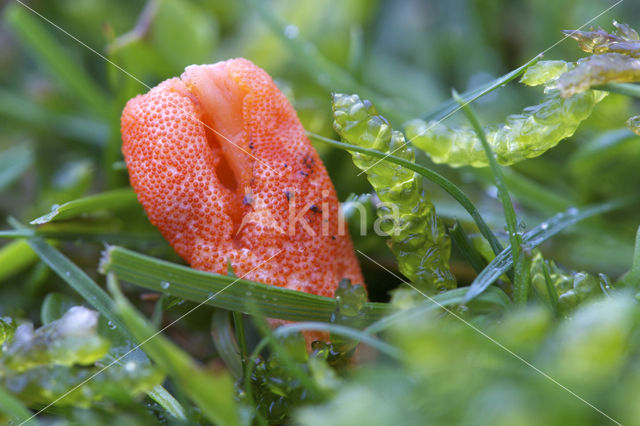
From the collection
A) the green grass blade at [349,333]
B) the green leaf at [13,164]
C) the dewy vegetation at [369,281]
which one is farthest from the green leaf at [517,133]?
the green leaf at [13,164]

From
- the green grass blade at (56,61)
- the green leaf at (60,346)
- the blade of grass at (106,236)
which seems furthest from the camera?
the green grass blade at (56,61)

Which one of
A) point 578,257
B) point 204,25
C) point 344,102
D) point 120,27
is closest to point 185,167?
point 344,102

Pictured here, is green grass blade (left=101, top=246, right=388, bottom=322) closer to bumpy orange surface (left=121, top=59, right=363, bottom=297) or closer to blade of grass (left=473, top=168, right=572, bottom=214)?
bumpy orange surface (left=121, top=59, right=363, bottom=297)

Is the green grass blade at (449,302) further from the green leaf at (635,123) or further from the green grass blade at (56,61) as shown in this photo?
the green grass blade at (56,61)

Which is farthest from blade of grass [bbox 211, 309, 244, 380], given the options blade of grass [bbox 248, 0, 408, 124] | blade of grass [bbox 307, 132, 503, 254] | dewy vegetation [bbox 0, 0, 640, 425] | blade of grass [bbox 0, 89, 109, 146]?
blade of grass [bbox 0, 89, 109, 146]

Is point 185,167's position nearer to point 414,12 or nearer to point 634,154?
point 634,154

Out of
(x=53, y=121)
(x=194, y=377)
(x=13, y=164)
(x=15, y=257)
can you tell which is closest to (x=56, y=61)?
(x=53, y=121)

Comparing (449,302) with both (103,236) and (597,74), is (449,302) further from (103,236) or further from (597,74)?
(103,236)
